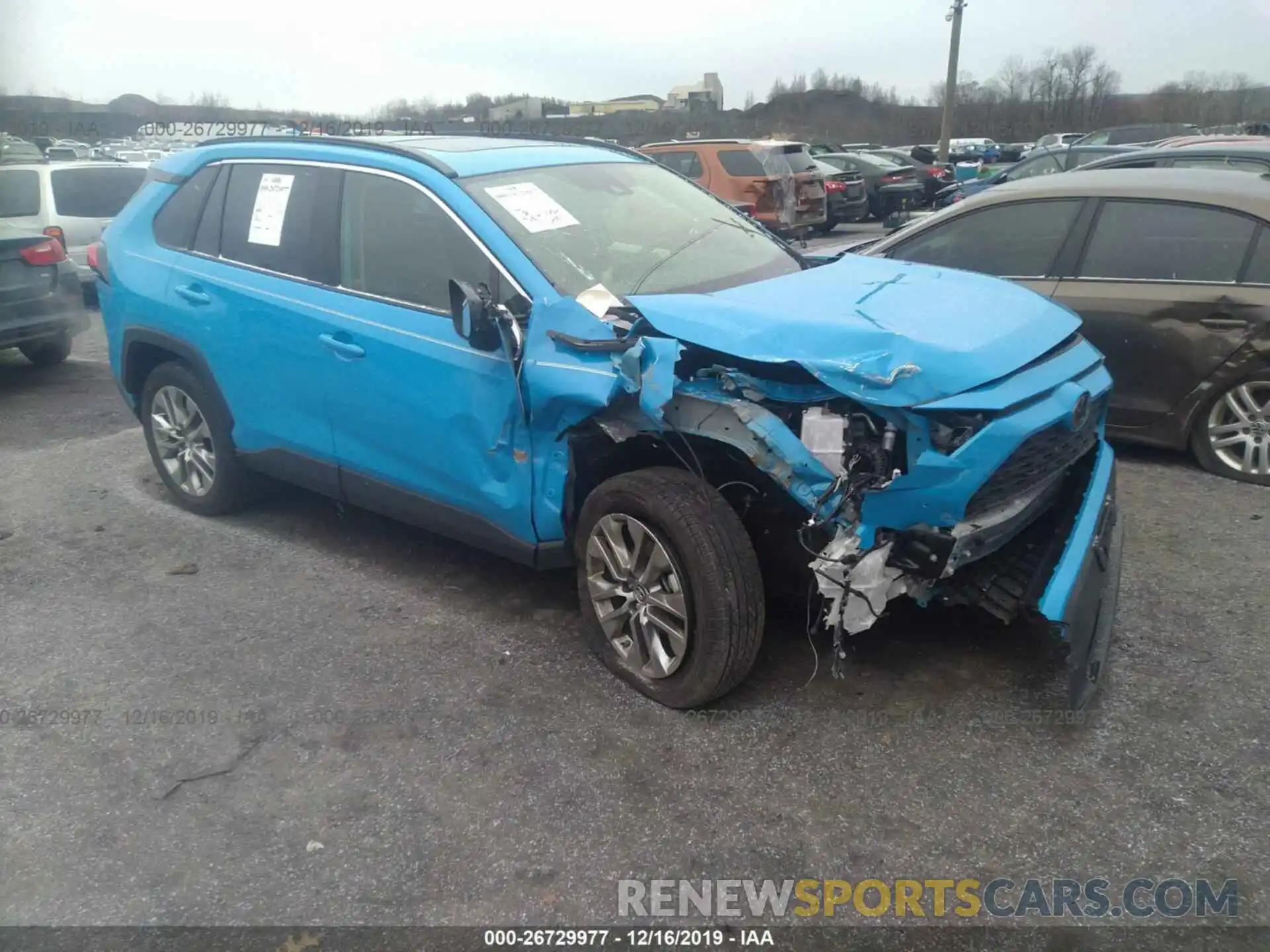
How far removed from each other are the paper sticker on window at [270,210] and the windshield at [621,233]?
3.46ft

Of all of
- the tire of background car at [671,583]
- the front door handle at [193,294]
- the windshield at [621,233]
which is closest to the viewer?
the tire of background car at [671,583]

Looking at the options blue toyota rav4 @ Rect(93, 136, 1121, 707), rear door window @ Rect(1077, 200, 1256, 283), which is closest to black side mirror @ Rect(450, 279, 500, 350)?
blue toyota rav4 @ Rect(93, 136, 1121, 707)

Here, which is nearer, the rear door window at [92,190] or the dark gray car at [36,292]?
the dark gray car at [36,292]

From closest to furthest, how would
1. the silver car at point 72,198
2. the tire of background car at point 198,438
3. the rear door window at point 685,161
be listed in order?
1. the tire of background car at point 198,438
2. the silver car at point 72,198
3. the rear door window at point 685,161

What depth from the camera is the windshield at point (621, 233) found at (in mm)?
3664

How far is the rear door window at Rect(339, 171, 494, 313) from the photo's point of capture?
3.69 metres

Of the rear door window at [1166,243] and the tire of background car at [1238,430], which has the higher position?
the rear door window at [1166,243]

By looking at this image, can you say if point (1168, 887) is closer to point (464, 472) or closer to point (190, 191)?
point (464, 472)

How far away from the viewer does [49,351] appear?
877 centimetres

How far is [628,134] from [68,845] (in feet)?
82.8

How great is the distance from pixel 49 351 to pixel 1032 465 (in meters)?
8.65

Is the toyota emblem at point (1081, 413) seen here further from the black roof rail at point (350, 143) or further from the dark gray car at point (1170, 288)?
the black roof rail at point (350, 143)

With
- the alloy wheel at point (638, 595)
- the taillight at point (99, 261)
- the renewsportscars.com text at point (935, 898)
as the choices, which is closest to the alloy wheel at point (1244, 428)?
the renewsportscars.com text at point (935, 898)

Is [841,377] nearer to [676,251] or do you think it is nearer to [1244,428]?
[676,251]
